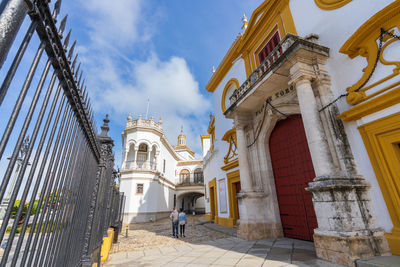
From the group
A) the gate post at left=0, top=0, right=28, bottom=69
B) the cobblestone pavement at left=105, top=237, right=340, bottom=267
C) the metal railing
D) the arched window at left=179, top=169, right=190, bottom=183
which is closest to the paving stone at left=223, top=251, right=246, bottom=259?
the cobblestone pavement at left=105, top=237, right=340, bottom=267

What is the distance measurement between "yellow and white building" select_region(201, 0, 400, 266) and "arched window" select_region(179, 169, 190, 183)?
2298 cm

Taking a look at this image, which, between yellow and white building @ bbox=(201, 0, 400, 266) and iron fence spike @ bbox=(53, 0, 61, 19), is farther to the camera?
yellow and white building @ bbox=(201, 0, 400, 266)

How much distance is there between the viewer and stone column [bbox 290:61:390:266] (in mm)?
3709

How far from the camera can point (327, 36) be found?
5723 mm

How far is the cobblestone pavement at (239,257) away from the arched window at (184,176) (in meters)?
24.4

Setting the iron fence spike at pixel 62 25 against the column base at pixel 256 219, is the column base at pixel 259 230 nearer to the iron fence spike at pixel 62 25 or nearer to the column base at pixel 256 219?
the column base at pixel 256 219

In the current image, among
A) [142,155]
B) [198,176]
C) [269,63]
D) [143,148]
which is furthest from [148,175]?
[269,63]

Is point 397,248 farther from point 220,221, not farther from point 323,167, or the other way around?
point 220,221

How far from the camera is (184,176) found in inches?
1198

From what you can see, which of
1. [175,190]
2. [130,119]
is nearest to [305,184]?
[130,119]

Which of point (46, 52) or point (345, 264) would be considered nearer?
point (46, 52)

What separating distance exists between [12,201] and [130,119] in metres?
22.4

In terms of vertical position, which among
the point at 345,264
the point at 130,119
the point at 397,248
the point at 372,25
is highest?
the point at 130,119

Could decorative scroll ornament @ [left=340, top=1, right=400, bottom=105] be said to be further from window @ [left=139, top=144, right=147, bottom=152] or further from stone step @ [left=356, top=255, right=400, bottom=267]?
window @ [left=139, top=144, right=147, bottom=152]
